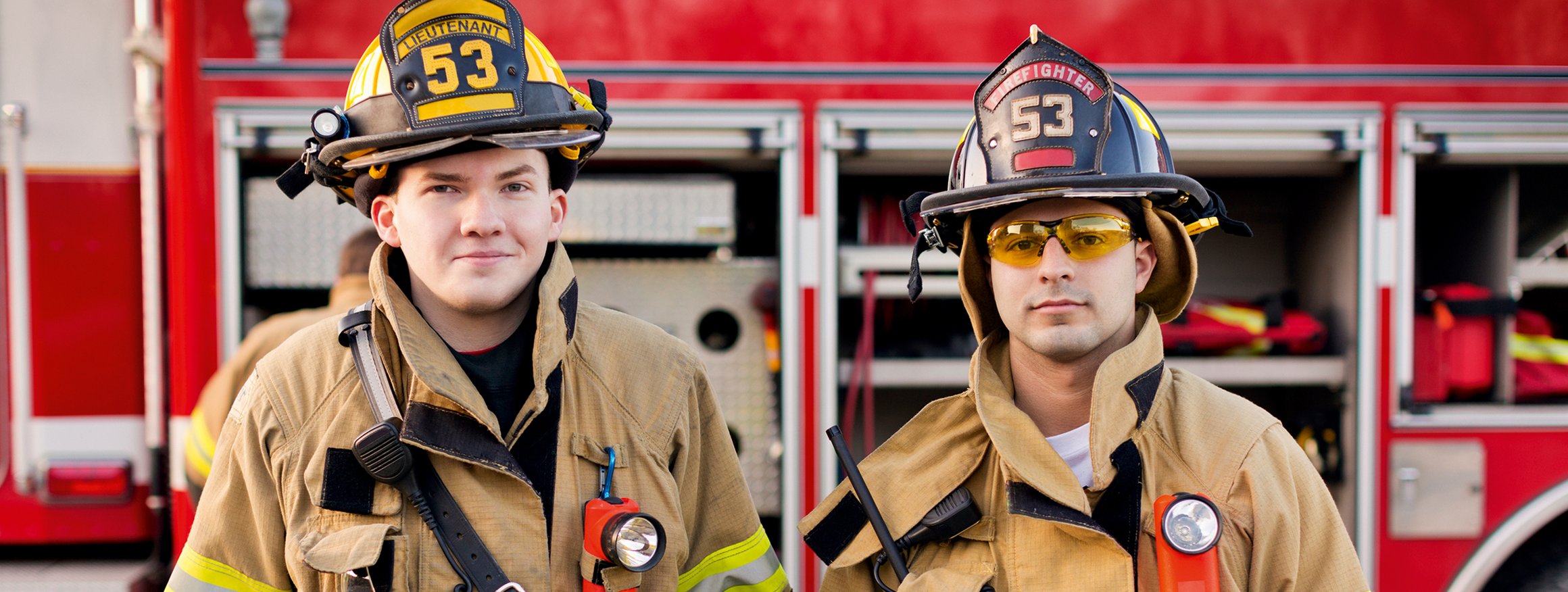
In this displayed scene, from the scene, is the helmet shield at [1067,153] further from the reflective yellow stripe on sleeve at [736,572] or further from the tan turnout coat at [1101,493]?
the reflective yellow stripe on sleeve at [736,572]

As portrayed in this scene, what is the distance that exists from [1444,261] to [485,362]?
324 cm

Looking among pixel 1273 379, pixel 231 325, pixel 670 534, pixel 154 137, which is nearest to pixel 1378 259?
pixel 1273 379

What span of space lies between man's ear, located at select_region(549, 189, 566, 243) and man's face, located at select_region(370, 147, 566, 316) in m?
0.09

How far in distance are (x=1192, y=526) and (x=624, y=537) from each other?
795 millimetres

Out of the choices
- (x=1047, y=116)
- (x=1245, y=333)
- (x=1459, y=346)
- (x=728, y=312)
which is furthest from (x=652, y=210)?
(x=1459, y=346)

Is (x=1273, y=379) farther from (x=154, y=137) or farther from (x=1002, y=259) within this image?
(x=154, y=137)

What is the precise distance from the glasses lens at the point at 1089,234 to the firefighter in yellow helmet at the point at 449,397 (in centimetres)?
72

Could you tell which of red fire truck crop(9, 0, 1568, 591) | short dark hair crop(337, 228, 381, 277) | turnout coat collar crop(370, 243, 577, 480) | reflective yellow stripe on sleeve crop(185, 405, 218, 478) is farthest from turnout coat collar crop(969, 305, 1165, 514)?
reflective yellow stripe on sleeve crop(185, 405, 218, 478)

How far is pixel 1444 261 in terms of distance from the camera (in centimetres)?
344

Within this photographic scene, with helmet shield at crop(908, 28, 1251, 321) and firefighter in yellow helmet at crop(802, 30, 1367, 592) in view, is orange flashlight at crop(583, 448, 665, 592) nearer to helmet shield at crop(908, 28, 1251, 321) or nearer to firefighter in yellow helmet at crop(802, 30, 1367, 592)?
firefighter in yellow helmet at crop(802, 30, 1367, 592)

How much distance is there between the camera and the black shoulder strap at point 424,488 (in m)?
1.50

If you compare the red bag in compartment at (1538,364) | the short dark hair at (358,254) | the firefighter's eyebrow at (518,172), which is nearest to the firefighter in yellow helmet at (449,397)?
the firefighter's eyebrow at (518,172)

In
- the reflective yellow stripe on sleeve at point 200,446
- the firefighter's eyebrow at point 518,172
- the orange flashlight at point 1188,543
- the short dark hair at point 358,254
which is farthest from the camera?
the short dark hair at point 358,254

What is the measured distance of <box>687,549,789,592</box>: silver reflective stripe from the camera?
1759 millimetres
